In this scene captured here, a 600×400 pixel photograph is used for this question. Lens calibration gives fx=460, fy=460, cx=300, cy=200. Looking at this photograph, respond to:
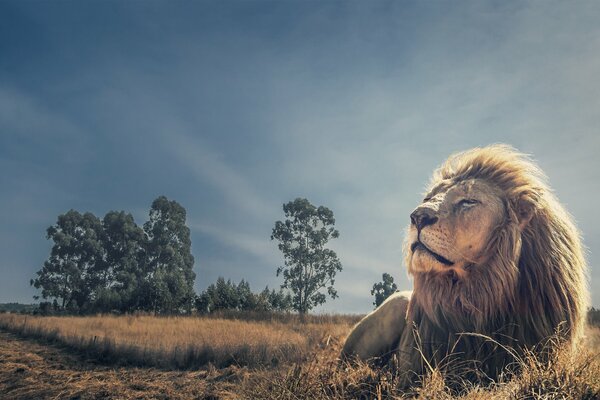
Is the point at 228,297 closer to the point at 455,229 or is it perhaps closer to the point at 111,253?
the point at 111,253

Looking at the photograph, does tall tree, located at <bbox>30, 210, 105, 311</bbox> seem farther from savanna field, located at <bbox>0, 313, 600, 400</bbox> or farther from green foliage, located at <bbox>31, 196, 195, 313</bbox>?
savanna field, located at <bbox>0, 313, 600, 400</bbox>

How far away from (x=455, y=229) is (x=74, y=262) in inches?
1757

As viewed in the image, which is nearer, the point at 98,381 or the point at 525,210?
the point at 525,210

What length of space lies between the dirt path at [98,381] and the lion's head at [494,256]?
7.81 feet

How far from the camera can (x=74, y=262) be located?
41906 mm

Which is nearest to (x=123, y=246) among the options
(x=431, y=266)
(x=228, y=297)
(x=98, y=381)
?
(x=228, y=297)

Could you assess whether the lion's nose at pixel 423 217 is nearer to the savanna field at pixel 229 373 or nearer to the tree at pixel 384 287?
the savanna field at pixel 229 373

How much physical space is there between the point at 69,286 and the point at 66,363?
36193 mm

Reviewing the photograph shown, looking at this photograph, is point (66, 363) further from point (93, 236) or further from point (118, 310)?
point (93, 236)

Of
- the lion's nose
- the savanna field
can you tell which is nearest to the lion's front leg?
the savanna field

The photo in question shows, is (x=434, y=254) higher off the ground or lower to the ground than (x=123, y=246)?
lower

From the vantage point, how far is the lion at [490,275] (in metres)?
3.28

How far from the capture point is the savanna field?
105 inches

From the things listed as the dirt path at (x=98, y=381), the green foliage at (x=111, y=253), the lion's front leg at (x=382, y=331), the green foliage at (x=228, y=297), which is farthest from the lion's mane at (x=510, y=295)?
the green foliage at (x=111, y=253)
